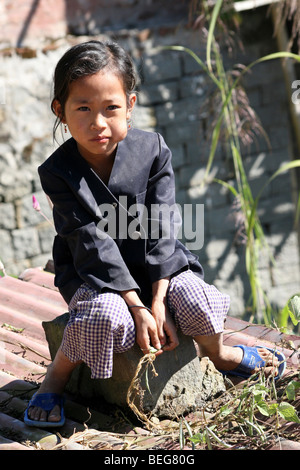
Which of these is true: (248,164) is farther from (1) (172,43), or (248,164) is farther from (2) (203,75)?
(1) (172,43)

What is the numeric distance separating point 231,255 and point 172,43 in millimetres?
2079

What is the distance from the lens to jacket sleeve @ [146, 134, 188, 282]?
7.34 ft

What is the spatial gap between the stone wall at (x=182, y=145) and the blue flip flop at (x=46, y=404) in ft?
10.3

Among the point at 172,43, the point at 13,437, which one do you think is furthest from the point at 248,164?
the point at 13,437

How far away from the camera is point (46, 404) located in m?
2.16

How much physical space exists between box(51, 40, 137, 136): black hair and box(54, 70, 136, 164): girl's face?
0.02 m

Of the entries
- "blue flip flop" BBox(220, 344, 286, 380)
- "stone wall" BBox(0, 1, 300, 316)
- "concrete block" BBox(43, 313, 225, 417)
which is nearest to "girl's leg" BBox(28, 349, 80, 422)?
"concrete block" BBox(43, 313, 225, 417)

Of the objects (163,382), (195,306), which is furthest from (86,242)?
(163,382)

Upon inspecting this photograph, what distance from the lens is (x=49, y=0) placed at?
5.46 metres

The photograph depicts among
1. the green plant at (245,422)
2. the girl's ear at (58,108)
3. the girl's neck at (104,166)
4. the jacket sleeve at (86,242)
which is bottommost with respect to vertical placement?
the green plant at (245,422)

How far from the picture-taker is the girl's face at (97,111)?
212 centimetres

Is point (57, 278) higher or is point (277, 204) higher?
point (277, 204)

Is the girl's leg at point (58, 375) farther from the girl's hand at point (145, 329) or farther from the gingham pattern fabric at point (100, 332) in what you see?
the girl's hand at point (145, 329)

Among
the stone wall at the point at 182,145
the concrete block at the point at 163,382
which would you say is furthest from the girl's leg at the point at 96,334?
the stone wall at the point at 182,145
